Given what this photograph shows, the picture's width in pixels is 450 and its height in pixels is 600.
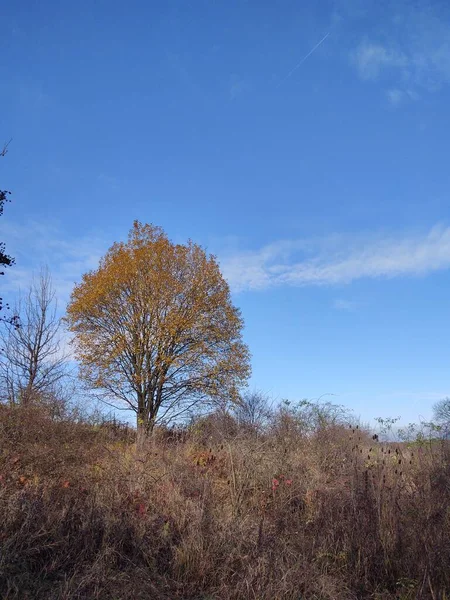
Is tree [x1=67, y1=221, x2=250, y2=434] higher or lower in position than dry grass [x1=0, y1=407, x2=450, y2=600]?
higher

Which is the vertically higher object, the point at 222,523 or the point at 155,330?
the point at 155,330

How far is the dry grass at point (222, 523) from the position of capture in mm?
5609

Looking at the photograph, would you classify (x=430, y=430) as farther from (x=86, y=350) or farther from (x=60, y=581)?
(x=86, y=350)

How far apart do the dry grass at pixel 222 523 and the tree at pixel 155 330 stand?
42.1 ft

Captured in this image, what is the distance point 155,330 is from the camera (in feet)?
78.7

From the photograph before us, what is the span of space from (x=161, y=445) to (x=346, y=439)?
4.53 m

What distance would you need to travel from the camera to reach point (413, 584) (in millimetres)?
5484

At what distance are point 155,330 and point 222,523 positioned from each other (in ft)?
56.2

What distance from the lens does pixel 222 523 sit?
7.30 m

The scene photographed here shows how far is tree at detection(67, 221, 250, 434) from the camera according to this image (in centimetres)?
2397

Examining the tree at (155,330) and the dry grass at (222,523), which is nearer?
the dry grass at (222,523)

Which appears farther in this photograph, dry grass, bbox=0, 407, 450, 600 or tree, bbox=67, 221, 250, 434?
tree, bbox=67, 221, 250, 434

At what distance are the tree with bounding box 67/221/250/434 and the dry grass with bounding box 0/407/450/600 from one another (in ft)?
42.1

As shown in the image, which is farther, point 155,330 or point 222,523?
point 155,330
